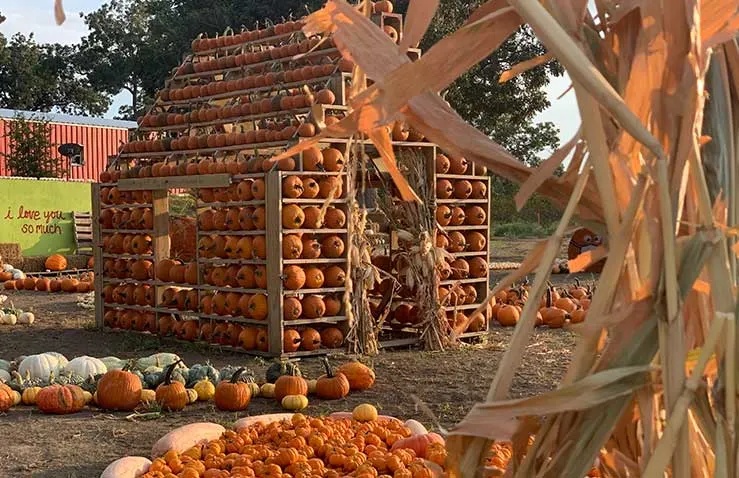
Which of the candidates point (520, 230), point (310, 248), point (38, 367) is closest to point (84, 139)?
point (520, 230)

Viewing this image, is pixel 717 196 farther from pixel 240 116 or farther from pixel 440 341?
pixel 240 116

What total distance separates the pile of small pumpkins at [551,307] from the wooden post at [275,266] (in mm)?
3255

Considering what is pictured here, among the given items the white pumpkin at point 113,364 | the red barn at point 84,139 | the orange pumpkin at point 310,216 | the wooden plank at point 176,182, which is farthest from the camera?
the red barn at point 84,139

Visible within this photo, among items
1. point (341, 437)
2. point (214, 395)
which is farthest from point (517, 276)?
point (214, 395)

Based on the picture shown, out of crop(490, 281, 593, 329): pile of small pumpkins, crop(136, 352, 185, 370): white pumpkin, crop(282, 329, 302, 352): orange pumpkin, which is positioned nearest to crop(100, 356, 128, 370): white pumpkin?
crop(136, 352, 185, 370): white pumpkin

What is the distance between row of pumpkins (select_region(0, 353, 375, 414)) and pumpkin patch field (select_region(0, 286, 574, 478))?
0.11ft

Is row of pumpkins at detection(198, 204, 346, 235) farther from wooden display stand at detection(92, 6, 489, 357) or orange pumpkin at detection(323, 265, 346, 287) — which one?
orange pumpkin at detection(323, 265, 346, 287)

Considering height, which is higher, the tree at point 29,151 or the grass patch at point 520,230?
the tree at point 29,151

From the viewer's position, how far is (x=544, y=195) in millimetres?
1113

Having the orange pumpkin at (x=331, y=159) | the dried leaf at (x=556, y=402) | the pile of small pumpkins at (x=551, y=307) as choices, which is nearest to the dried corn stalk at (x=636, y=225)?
the dried leaf at (x=556, y=402)

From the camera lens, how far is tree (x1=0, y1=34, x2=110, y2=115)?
43.9m

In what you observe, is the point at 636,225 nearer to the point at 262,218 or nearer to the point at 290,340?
the point at 290,340

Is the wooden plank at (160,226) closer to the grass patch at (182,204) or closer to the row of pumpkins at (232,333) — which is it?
the row of pumpkins at (232,333)

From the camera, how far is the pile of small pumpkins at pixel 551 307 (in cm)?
1149
